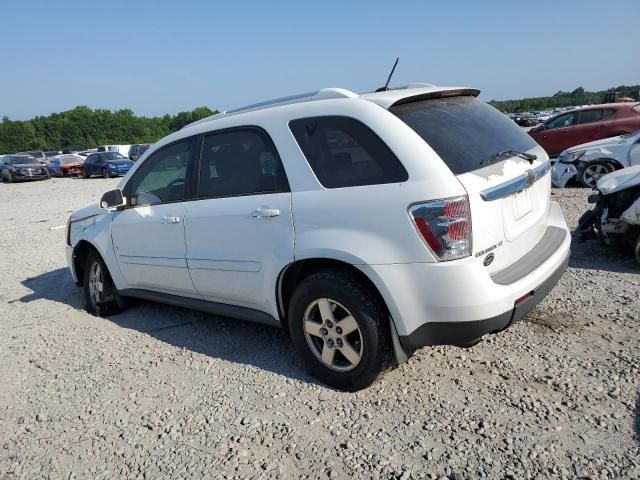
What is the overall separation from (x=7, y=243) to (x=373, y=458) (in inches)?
366

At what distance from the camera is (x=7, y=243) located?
9438 mm

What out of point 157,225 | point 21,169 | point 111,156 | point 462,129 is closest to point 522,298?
point 462,129

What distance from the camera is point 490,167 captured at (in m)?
2.88

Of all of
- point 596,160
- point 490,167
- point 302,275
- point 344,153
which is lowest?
point 596,160

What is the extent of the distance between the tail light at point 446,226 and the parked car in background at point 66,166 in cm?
3333

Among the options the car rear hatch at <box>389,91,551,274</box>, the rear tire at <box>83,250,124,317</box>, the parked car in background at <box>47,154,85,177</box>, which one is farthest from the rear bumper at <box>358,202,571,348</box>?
the parked car in background at <box>47,154,85,177</box>

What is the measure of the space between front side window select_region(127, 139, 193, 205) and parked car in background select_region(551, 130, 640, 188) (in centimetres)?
779

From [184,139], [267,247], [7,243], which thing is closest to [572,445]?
[267,247]

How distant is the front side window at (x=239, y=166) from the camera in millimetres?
3339

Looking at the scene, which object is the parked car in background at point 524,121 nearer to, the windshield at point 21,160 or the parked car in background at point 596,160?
the parked car in background at point 596,160

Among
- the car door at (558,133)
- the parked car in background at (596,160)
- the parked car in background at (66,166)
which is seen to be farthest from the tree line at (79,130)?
the parked car in background at (596,160)

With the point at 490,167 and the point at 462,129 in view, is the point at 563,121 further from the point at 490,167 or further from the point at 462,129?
the point at 490,167

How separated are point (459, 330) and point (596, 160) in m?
8.00

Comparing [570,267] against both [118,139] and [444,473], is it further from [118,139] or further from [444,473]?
[118,139]
